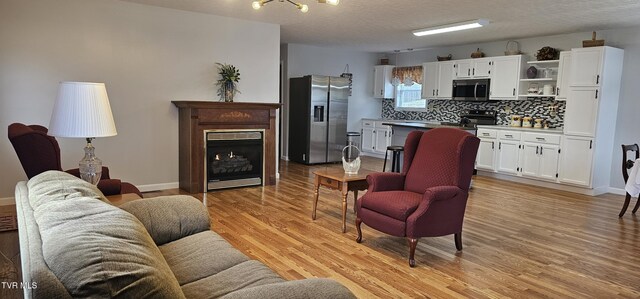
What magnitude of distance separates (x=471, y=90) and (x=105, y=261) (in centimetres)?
762

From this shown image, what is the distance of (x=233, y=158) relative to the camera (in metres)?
5.81

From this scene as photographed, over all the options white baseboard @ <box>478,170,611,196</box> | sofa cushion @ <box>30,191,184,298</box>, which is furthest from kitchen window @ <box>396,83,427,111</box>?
sofa cushion @ <box>30,191,184,298</box>

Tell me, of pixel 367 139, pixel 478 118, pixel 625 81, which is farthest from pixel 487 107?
pixel 367 139

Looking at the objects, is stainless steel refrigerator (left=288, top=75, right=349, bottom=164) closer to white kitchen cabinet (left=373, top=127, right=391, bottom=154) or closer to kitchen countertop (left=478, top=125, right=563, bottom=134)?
white kitchen cabinet (left=373, top=127, right=391, bottom=154)

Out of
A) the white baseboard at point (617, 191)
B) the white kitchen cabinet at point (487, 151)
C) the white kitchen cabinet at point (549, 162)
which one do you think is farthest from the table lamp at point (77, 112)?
the white baseboard at point (617, 191)

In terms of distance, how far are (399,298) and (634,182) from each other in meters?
3.70

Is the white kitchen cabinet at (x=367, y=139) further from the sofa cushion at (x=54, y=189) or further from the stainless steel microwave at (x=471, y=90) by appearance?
the sofa cushion at (x=54, y=189)

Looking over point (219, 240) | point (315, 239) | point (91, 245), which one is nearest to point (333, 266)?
point (315, 239)

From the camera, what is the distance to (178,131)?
5.65 metres

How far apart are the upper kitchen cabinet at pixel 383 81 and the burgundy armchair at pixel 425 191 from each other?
5853 mm

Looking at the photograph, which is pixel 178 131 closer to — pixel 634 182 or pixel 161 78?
pixel 161 78

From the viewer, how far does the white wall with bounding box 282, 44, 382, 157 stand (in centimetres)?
862

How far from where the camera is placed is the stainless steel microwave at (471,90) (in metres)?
7.52

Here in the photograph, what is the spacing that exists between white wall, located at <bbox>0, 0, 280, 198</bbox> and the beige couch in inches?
139
